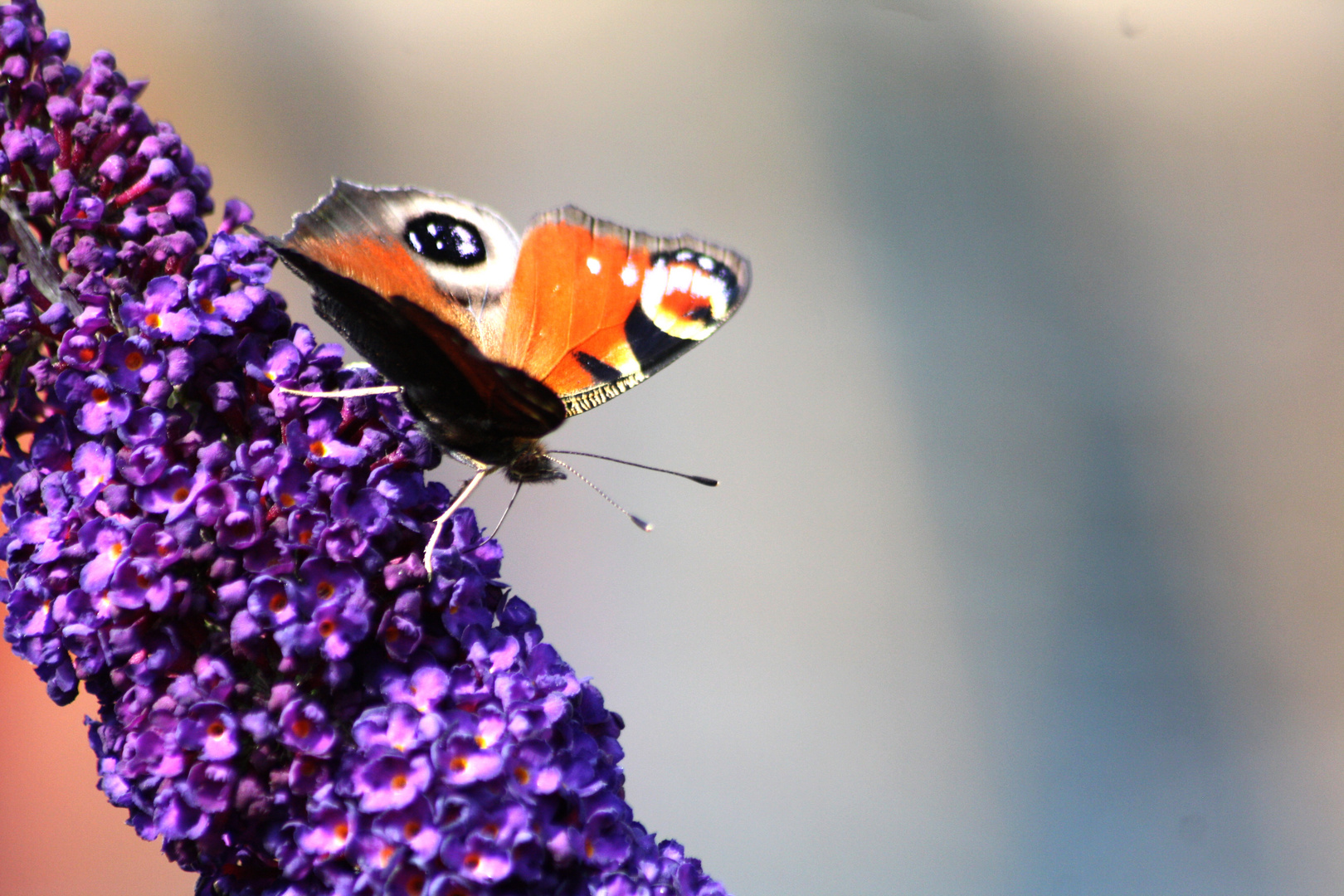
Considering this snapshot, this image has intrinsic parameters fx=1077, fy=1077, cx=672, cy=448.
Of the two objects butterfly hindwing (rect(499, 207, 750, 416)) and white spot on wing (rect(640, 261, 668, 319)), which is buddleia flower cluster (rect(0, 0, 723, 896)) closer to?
butterfly hindwing (rect(499, 207, 750, 416))

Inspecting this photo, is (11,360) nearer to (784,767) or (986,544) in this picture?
(784,767)

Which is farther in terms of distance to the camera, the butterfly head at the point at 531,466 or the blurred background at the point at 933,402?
the blurred background at the point at 933,402

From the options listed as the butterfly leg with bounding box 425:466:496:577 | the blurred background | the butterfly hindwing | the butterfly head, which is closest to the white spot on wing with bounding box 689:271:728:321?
the butterfly hindwing

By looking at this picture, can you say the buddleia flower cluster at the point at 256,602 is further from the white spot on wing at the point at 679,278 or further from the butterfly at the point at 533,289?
the white spot on wing at the point at 679,278

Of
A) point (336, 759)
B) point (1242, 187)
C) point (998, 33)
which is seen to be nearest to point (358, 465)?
point (336, 759)

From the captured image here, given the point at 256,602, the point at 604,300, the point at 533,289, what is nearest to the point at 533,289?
the point at 533,289

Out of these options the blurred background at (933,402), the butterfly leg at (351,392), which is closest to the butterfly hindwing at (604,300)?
the butterfly leg at (351,392)
